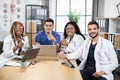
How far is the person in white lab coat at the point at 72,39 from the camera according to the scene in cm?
338

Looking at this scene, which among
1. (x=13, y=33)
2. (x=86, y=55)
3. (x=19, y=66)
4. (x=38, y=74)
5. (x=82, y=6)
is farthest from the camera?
(x=82, y=6)

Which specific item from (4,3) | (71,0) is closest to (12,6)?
(4,3)

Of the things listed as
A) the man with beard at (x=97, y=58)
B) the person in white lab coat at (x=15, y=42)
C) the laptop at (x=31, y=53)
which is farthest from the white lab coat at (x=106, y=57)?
the person in white lab coat at (x=15, y=42)

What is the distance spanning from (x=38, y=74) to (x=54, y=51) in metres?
0.99

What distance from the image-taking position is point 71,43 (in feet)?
11.2

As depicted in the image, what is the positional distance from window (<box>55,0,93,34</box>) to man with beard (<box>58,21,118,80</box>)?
3916 millimetres

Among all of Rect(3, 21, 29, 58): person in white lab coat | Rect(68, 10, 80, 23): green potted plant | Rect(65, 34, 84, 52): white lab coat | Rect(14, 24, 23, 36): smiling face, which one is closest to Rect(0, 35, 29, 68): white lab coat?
Rect(3, 21, 29, 58): person in white lab coat

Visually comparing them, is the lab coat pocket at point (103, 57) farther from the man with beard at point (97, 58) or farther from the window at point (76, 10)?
the window at point (76, 10)

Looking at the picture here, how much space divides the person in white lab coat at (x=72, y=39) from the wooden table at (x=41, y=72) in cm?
81

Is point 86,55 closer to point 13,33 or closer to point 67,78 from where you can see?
point 67,78

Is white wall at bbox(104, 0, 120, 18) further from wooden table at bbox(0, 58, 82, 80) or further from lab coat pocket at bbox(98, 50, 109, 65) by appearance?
wooden table at bbox(0, 58, 82, 80)

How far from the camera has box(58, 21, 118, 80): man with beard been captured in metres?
2.57

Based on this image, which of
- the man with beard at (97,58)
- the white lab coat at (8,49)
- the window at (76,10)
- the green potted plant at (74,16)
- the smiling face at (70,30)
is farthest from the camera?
the window at (76,10)

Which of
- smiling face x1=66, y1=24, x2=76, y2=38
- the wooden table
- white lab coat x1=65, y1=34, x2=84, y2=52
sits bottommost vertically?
the wooden table
